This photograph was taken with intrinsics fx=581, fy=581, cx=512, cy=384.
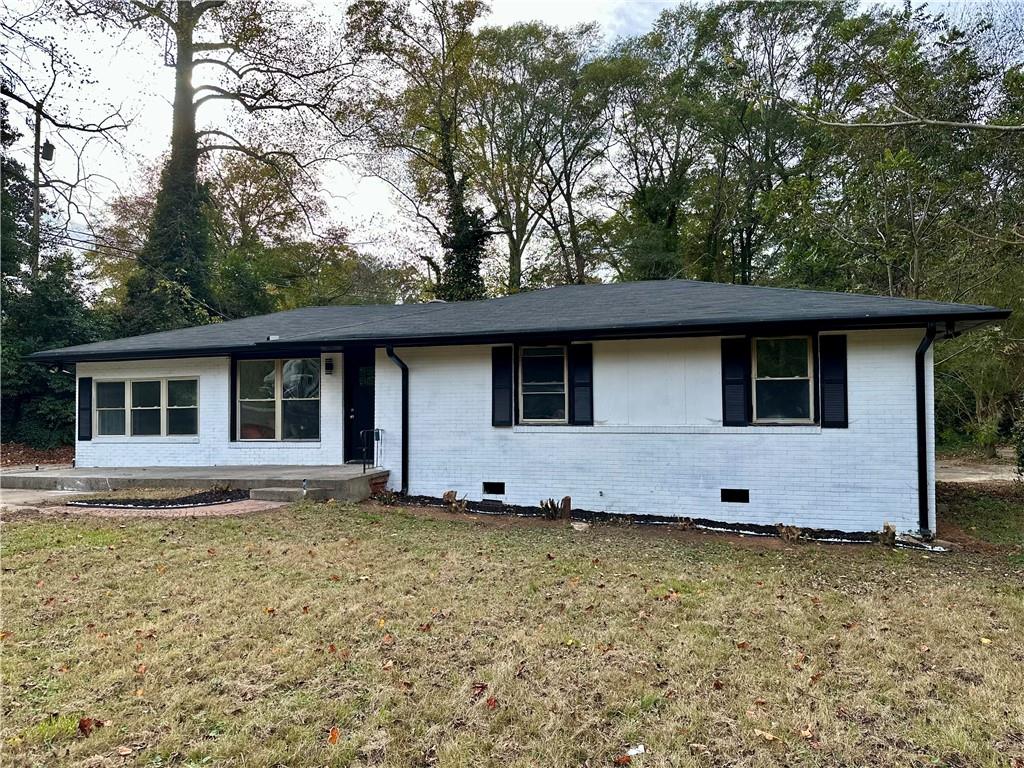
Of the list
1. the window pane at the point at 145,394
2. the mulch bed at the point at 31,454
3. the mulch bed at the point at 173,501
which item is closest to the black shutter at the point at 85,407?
the window pane at the point at 145,394

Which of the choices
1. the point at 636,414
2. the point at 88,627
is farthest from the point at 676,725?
the point at 636,414

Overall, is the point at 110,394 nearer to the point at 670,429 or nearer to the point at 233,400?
the point at 233,400

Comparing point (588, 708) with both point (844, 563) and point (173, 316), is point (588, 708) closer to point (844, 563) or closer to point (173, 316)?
point (844, 563)

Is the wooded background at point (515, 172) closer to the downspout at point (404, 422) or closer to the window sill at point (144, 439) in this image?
the window sill at point (144, 439)

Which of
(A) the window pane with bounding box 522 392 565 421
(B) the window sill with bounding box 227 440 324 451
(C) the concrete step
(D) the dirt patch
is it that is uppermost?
(A) the window pane with bounding box 522 392 565 421

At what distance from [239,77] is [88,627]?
2176cm

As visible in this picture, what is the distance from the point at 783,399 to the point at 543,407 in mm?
3514

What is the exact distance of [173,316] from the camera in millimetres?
18422

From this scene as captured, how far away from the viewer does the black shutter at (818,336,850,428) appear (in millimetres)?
7801

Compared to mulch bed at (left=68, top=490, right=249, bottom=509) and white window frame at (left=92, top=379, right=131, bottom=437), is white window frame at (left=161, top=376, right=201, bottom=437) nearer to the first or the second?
white window frame at (left=92, top=379, right=131, bottom=437)

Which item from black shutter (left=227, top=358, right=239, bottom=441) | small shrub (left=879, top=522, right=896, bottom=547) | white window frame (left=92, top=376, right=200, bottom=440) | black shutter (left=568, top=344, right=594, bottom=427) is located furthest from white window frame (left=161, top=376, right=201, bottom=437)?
small shrub (left=879, top=522, right=896, bottom=547)

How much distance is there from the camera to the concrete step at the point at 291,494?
8.72 metres

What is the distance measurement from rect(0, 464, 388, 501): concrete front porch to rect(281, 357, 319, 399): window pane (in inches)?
55.9

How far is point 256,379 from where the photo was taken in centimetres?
1140
